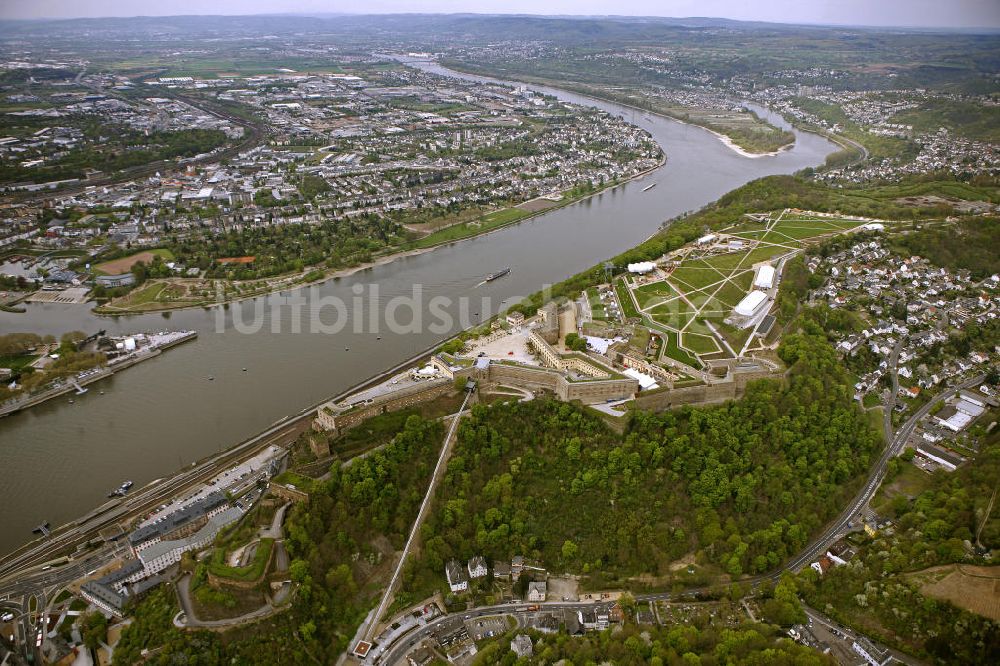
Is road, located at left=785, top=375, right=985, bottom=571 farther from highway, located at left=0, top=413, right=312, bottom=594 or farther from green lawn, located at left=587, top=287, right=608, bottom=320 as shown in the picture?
highway, located at left=0, top=413, right=312, bottom=594

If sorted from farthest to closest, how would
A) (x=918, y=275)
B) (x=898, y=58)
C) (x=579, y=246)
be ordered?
(x=898, y=58) → (x=579, y=246) → (x=918, y=275)

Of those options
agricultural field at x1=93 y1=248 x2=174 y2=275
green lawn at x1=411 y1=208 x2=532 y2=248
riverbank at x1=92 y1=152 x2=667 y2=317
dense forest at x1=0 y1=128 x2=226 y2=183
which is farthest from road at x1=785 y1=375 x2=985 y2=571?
dense forest at x1=0 y1=128 x2=226 y2=183

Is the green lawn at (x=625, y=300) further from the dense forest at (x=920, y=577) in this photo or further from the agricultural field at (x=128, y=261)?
the agricultural field at (x=128, y=261)

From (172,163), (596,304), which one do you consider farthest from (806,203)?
(172,163)

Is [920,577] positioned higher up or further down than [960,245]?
further down

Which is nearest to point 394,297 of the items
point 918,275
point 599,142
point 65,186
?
point 918,275

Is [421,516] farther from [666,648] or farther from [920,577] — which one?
[920,577]

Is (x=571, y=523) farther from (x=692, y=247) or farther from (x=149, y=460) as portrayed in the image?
(x=692, y=247)
